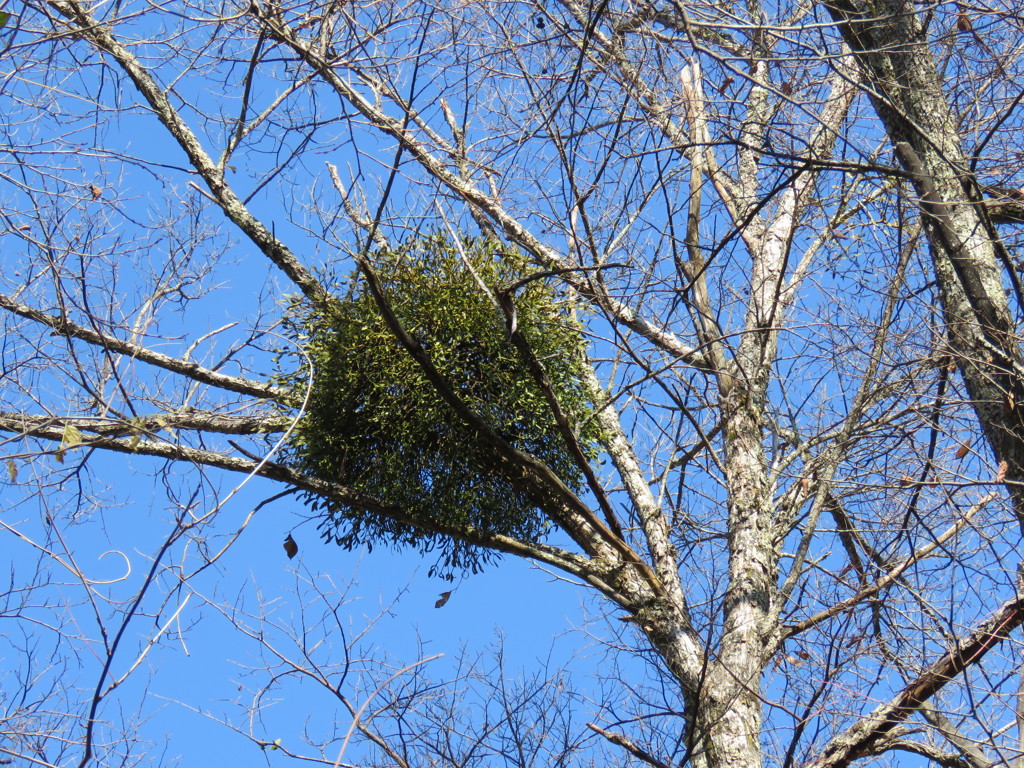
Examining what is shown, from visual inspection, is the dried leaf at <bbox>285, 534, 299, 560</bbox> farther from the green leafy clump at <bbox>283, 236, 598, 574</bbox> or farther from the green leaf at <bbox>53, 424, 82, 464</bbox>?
the green leaf at <bbox>53, 424, 82, 464</bbox>

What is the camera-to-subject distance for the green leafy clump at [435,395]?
3748mm

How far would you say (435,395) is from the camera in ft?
12.1

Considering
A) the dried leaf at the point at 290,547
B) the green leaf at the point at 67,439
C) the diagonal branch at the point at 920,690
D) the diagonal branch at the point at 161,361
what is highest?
the diagonal branch at the point at 161,361

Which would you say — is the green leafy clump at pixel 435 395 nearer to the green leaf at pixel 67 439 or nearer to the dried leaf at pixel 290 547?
the dried leaf at pixel 290 547

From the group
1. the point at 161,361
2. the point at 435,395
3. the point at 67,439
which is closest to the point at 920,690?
the point at 435,395

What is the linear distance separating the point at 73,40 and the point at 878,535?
150 inches

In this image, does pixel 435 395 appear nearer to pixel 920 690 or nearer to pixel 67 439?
pixel 67 439

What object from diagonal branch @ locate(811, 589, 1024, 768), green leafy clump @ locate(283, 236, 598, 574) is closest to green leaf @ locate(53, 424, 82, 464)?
green leafy clump @ locate(283, 236, 598, 574)

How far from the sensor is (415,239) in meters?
3.85

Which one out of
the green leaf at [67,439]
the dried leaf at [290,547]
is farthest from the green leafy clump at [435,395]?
the green leaf at [67,439]

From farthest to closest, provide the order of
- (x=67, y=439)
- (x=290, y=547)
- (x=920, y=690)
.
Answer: (x=290, y=547), (x=920, y=690), (x=67, y=439)

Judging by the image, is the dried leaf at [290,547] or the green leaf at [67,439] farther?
the dried leaf at [290,547]

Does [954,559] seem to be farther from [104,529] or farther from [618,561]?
[104,529]

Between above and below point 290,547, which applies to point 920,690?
below
